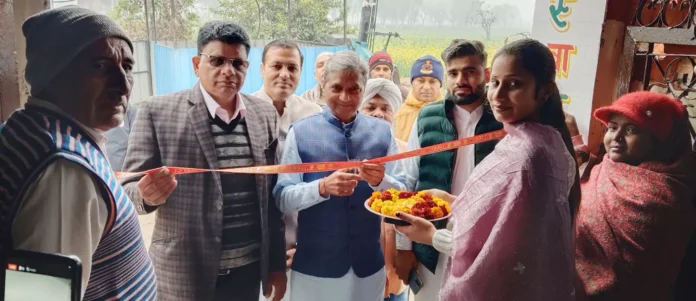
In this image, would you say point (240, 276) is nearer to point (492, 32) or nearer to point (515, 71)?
point (515, 71)

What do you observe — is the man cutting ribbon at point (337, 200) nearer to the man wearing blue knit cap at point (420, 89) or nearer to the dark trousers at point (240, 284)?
the dark trousers at point (240, 284)

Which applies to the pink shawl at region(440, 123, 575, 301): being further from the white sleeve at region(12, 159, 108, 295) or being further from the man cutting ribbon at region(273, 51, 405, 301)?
the white sleeve at region(12, 159, 108, 295)

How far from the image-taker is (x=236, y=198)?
2.56 metres

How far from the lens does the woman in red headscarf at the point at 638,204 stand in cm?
210

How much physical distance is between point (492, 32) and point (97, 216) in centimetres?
994

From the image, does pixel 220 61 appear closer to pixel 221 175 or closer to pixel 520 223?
pixel 221 175

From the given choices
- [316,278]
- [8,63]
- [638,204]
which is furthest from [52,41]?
[638,204]

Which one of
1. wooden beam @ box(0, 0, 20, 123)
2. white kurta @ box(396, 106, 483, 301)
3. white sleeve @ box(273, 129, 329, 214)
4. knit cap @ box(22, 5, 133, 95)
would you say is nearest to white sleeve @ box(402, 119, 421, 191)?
white kurta @ box(396, 106, 483, 301)

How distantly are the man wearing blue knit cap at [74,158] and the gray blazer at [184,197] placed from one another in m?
0.68

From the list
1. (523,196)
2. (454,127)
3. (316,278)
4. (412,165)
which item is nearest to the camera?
(523,196)

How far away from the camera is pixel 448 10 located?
1380cm

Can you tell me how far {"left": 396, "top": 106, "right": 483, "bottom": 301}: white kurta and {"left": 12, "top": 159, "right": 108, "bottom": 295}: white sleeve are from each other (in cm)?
172

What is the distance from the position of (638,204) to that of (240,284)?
1.99 metres

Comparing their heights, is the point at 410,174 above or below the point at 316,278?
above
